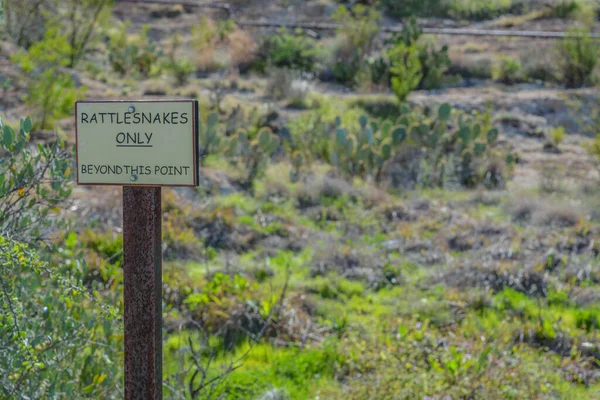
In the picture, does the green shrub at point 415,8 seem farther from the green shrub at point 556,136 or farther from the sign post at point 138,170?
the sign post at point 138,170

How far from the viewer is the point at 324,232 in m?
7.29

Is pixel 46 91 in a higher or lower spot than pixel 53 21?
lower

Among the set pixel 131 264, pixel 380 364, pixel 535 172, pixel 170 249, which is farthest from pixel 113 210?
pixel 535 172

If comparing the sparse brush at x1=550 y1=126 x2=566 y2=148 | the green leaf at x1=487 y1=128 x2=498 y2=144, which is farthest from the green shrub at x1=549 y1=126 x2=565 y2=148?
the green leaf at x1=487 y1=128 x2=498 y2=144

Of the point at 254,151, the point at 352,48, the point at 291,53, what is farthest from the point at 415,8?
the point at 254,151

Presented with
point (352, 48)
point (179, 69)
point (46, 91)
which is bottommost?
point (46, 91)

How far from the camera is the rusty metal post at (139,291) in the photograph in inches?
98.0

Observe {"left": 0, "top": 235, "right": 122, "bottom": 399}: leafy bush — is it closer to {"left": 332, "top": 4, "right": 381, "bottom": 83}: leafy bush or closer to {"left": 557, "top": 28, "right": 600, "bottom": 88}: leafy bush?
{"left": 332, "top": 4, "right": 381, "bottom": 83}: leafy bush

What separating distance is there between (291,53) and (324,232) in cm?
961

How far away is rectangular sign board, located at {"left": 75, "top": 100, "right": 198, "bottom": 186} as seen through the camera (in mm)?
2447

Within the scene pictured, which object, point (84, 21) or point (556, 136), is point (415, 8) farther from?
point (556, 136)

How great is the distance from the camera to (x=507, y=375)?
4117 millimetres

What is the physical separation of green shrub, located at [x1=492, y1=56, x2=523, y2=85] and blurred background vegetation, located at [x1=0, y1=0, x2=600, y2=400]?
0.04 meters

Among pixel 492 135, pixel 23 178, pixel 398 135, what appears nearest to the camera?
pixel 23 178
